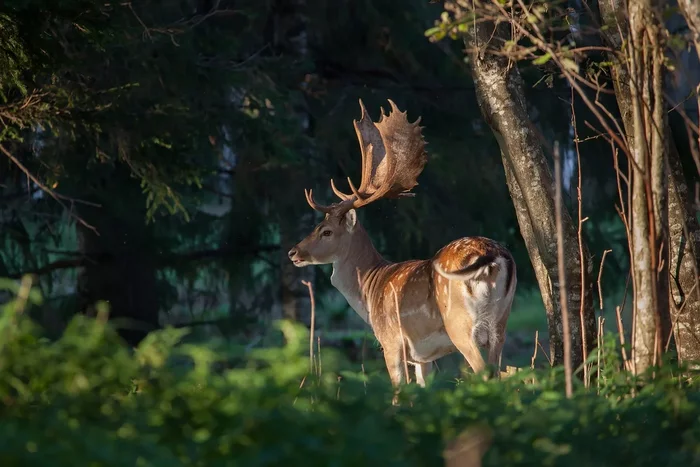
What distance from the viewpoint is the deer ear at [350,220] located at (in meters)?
8.22

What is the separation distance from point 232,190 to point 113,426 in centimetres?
1275

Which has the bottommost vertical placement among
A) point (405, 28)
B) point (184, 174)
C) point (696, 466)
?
point (696, 466)

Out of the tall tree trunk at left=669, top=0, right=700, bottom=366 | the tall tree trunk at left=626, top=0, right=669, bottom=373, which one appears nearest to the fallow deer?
the tall tree trunk at left=669, top=0, right=700, bottom=366

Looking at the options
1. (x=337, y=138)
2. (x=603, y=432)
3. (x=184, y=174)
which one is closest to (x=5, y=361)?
(x=603, y=432)

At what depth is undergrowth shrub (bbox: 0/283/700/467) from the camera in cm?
262

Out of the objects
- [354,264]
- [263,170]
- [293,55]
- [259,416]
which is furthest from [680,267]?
[293,55]

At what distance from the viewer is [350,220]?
8242mm

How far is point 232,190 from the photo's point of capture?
50.8 feet

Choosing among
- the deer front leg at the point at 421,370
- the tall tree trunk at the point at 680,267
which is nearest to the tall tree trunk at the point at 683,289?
the tall tree trunk at the point at 680,267

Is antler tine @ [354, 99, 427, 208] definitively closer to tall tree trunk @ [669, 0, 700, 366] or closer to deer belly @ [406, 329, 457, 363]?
deer belly @ [406, 329, 457, 363]

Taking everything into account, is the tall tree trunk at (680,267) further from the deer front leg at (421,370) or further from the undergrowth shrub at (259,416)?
the undergrowth shrub at (259,416)

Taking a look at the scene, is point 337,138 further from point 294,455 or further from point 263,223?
point 294,455

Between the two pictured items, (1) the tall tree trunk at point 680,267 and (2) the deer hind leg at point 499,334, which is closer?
(1) the tall tree trunk at point 680,267

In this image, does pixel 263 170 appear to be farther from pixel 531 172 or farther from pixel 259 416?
pixel 259 416
